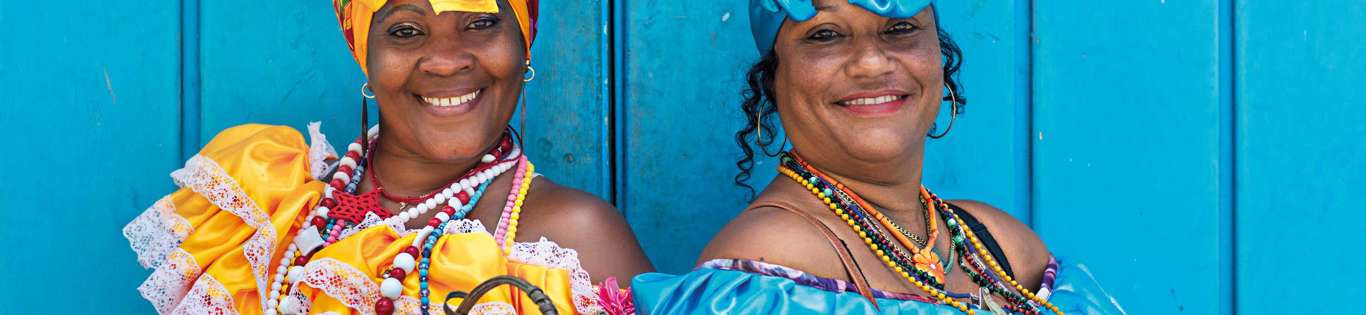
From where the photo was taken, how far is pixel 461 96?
7.74 feet

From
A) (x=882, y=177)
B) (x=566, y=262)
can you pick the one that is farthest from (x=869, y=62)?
(x=566, y=262)

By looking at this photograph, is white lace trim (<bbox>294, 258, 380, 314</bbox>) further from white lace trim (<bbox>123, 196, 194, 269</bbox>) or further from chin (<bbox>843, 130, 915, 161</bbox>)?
chin (<bbox>843, 130, 915, 161</bbox>)

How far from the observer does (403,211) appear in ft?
7.89

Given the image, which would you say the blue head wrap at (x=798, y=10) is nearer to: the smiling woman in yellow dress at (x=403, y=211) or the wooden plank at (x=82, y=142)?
the smiling woman in yellow dress at (x=403, y=211)

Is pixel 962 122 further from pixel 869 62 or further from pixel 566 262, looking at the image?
pixel 566 262

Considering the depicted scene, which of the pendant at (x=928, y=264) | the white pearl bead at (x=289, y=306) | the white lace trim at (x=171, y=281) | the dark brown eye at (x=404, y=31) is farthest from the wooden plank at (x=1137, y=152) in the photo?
the white lace trim at (x=171, y=281)

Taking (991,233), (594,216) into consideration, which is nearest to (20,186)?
(594,216)

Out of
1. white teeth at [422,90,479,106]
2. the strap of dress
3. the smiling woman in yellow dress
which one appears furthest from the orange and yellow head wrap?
the strap of dress

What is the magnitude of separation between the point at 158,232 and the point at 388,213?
403mm

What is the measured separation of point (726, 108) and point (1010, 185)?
0.64m

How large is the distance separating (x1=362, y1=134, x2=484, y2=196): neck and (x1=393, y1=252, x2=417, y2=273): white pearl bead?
0.31m

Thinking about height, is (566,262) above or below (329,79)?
below

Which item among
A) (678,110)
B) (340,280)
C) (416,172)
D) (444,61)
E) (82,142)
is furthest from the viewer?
(678,110)

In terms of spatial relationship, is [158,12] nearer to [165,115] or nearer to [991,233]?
[165,115]
